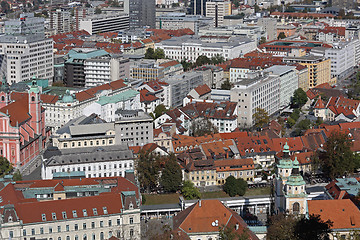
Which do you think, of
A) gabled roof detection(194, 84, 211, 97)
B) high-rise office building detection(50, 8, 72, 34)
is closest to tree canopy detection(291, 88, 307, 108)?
gabled roof detection(194, 84, 211, 97)

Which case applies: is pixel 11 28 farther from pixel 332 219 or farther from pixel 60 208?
pixel 332 219

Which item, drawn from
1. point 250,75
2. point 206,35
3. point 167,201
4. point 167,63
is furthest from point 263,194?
point 206,35

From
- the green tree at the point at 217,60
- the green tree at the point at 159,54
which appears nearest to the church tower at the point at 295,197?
the green tree at the point at 217,60

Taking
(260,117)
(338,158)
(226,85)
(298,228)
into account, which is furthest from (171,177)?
(226,85)

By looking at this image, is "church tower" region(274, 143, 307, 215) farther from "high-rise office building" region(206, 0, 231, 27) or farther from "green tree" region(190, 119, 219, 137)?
"high-rise office building" region(206, 0, 231, 27)

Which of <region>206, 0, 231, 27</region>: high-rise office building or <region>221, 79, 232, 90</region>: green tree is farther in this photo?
<region>206, 0, 231, 27</region>: high-rise office building

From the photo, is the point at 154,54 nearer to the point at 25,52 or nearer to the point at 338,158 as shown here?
the point at 25,52
